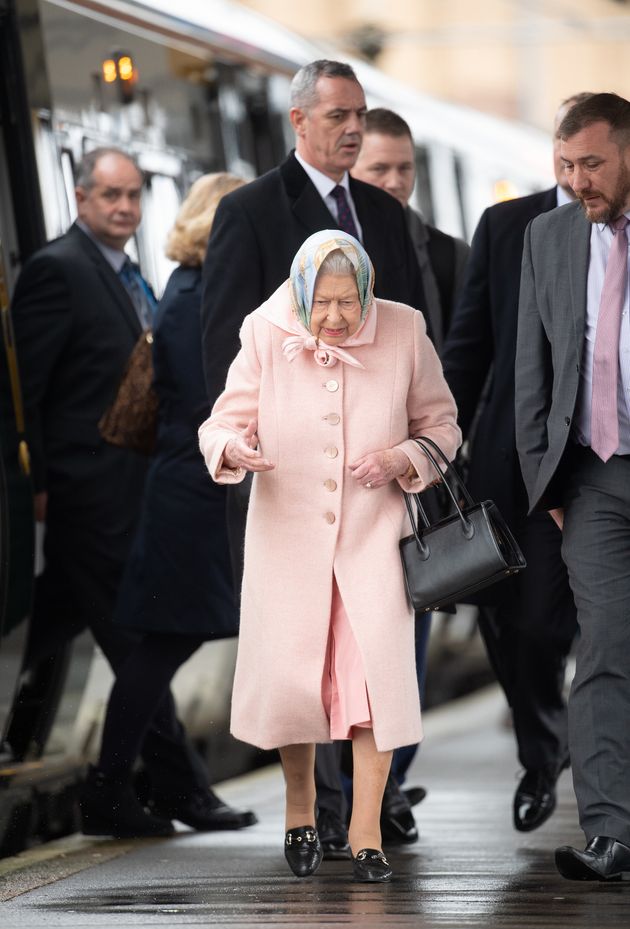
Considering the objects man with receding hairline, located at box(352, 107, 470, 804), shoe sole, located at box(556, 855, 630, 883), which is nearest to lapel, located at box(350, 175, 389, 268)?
man with receding hairline, located at box(352, 107, 470, 804)

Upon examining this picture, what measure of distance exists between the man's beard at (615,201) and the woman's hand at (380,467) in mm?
789

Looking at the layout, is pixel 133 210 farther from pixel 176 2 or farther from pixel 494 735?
pixel 494 735

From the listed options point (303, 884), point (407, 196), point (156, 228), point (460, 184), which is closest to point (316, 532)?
point (303, 884)

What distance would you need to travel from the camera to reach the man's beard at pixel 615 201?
17.6 feet

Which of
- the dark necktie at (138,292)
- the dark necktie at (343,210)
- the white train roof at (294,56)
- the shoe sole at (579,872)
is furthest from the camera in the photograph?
the white train roof at (294,56)

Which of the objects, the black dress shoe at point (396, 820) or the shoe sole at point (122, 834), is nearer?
the black dress shoe at point (396, 820)

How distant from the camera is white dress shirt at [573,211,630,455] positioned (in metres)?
5.37

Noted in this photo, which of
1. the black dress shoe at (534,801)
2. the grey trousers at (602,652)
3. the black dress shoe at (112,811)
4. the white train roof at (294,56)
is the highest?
the white train roof at (294,56)

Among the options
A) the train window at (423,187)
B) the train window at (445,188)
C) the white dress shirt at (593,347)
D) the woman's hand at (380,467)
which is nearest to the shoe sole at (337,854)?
the woman's hand at (380,467)

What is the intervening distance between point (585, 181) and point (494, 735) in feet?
19.2

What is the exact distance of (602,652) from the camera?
5.35m

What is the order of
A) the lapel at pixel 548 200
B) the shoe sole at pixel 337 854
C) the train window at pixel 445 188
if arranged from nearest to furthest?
the shoe sole at pixel 337 854 → the lapel at pixel 548 200 → the train window at pixel 445 188

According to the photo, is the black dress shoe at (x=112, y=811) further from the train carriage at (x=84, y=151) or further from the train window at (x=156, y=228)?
the train window at (x=156, y=228)

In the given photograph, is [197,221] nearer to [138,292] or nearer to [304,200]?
[138,292]
